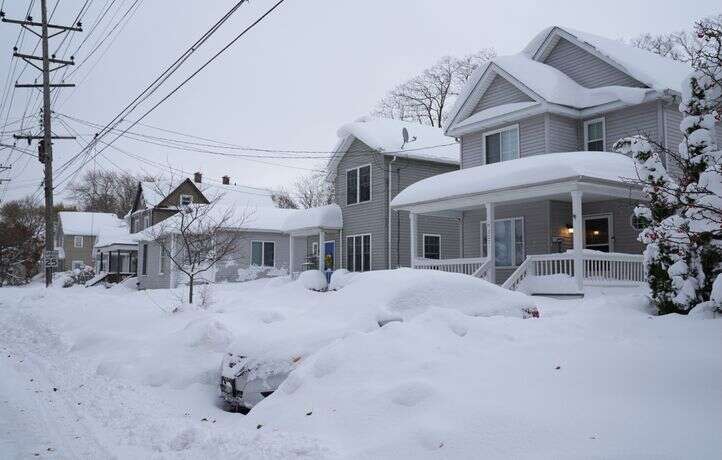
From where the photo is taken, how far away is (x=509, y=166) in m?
17.0

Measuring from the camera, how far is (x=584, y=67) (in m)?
19.5

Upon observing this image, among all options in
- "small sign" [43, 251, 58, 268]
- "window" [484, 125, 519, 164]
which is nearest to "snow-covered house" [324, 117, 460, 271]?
"window" [484, 125, 519, 164]

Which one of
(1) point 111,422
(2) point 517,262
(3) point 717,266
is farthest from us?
(2) point 517,262

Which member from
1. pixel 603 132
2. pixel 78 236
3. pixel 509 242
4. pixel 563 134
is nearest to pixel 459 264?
pixel 509 242

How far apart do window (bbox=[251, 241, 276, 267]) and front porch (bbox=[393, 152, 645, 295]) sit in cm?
1483

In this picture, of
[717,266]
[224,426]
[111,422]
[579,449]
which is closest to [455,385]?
[579,449]

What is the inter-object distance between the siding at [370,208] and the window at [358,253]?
0.20 m

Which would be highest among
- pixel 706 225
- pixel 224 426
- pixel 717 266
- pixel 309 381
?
pixel 706 225

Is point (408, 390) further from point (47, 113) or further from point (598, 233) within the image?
point (47, 113)

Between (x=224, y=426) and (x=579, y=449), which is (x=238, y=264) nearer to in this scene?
(x=224, y=426)

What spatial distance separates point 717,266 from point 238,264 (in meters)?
27.1

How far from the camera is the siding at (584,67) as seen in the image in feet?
60.2

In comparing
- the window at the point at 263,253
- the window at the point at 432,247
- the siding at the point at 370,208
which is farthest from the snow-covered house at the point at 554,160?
the window at the point at 263,253

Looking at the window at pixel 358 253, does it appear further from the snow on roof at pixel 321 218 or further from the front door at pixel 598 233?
the front door at pixel 598 233
